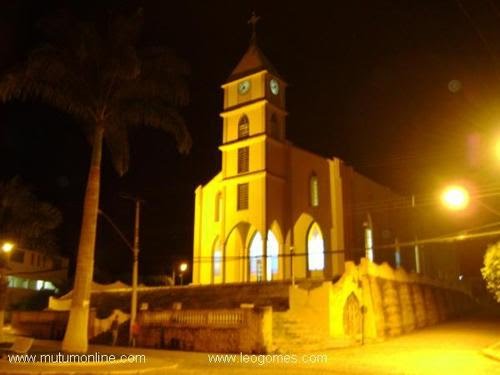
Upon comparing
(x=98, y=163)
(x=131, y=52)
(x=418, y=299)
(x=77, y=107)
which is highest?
(x=131, y=52)

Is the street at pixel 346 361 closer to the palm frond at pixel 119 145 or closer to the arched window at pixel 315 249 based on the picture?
the palm frond at pixel 119 145

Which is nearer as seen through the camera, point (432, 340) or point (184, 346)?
point (184, 346)

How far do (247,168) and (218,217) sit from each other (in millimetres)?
4704

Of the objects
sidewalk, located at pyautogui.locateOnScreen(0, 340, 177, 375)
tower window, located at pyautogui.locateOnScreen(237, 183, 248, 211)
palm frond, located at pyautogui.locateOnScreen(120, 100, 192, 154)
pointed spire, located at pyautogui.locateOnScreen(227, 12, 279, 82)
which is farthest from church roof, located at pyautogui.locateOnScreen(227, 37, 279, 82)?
sidewalk, located at pyautogui.locateOnScreen(0, 340, 177, 375)

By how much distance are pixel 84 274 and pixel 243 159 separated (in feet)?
74.5

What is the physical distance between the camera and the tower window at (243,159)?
3994 cm

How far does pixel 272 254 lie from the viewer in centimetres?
3856

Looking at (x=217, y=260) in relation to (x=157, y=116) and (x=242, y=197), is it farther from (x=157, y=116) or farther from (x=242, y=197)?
(x=157, y=116)

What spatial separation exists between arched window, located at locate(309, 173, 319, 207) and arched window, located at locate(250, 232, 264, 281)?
4.25 m

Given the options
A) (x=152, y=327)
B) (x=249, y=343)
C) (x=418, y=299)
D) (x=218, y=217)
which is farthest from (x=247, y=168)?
(x=249, y=343)

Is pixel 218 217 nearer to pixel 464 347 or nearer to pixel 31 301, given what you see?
pixel 31 301

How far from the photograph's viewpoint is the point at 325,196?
123 ft

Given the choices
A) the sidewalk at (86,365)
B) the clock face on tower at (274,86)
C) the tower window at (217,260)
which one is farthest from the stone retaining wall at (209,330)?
the clock face on tower at (274,86)

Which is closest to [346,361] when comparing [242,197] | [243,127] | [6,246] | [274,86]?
[6,246]
